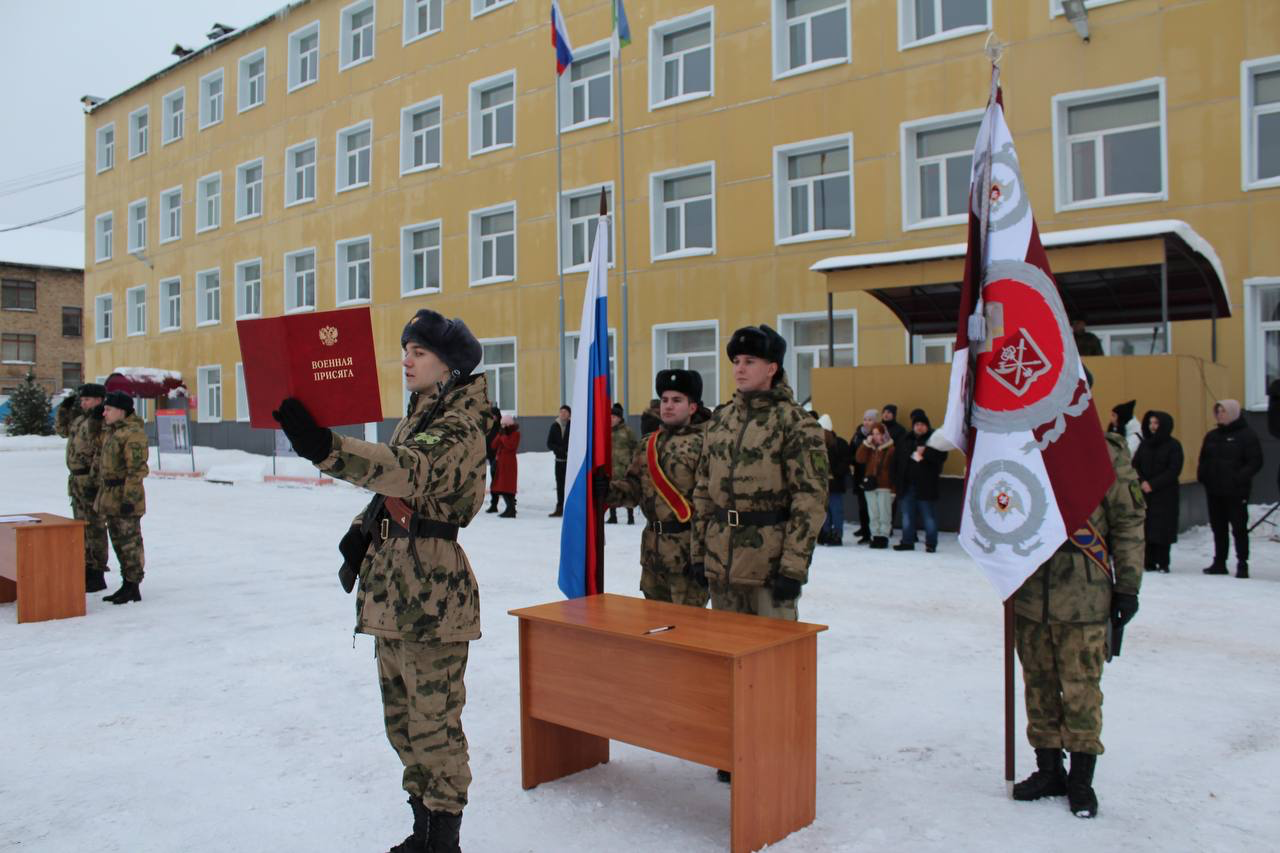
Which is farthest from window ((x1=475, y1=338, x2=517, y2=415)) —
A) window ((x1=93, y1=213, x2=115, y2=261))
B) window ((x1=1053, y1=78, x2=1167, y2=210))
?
window ((x1=93, y1=213, x2=115, y2=261))

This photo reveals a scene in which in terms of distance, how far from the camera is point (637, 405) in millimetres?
20703

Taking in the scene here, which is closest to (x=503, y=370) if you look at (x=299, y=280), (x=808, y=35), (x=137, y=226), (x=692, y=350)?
(x=692, y=350)

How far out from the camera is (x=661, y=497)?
5.59 metres

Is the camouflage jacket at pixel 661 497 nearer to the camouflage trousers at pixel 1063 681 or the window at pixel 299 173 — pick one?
the camouflage trousers at pixel 1063 681

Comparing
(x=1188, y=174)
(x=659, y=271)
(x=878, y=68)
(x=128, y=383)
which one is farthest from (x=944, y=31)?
(x=128, y=383)

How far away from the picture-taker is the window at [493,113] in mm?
23578

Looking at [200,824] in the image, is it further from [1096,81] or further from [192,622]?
[1096,81]

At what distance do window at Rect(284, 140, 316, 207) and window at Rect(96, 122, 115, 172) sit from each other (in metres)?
12.7

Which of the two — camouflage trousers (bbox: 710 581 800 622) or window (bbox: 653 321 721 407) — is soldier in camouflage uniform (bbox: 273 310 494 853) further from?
window (bbox: 653 321 721 407)

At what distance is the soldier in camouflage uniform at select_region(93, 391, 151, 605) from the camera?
8.70 m

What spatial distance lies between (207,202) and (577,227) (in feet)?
56.8

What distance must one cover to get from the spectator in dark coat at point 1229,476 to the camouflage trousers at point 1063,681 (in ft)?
22.3

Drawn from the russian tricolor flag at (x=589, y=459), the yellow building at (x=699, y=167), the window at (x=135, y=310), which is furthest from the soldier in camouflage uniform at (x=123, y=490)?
the window at (x=135, y=310)

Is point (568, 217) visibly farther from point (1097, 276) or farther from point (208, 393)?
point (208, 393)
